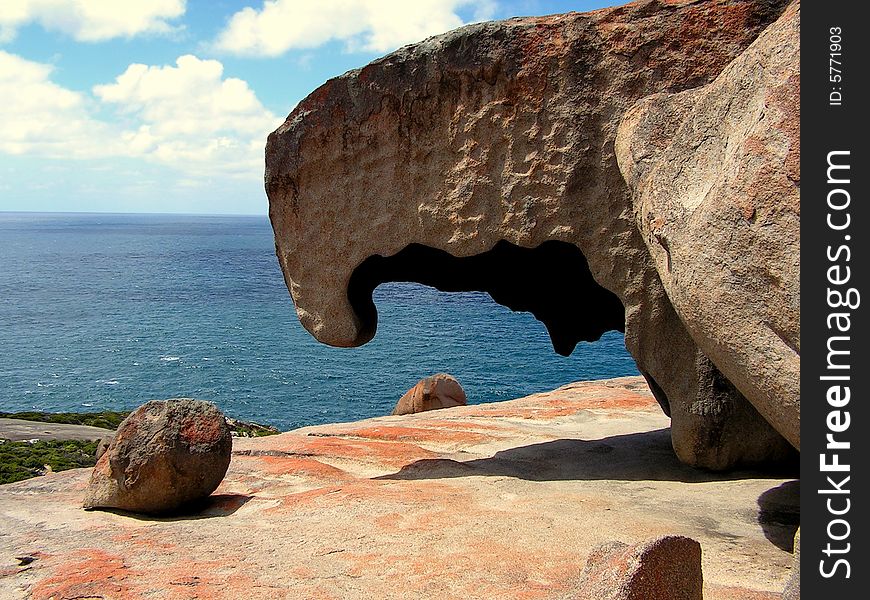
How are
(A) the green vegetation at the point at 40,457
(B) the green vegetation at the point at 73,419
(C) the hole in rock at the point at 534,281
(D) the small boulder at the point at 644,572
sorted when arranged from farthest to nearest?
1. (B) the green vegetation at the point at 73,419
2. (A) the green vegetation at the point at 40,457
3. (C) the hole in rock at the point at 534,281
4. (D) the small boulder at the point at 644,572

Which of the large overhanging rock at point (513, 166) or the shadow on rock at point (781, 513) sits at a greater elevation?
the large overhanging rock at point (513, 166)

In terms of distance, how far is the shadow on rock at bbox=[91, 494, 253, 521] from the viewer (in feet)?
23.5

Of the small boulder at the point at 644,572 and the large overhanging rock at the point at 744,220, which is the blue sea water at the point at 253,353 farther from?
the small boulder at the point at 644,572

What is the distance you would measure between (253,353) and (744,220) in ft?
99.6

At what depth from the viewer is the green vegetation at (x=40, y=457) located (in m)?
11.8

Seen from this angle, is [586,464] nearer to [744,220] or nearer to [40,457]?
[744,220]

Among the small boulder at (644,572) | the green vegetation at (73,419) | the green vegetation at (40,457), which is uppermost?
the small boulder at (644,572)

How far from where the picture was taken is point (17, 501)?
7.83 metres

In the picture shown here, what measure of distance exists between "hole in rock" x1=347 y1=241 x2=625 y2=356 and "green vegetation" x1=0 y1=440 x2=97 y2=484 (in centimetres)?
618

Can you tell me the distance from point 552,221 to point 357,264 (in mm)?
1972

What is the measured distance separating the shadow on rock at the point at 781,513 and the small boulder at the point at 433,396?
334 inches

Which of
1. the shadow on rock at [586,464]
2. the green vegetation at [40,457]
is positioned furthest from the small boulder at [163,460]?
the green vegetation at [40,457]

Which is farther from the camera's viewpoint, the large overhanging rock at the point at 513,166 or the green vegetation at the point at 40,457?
the green vegetation at the point at 40,457
